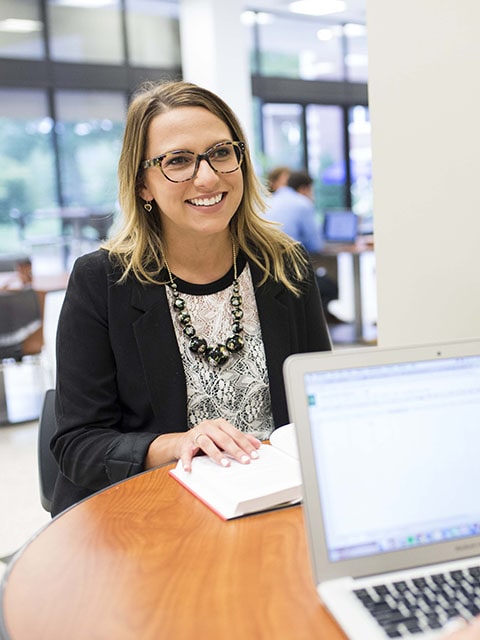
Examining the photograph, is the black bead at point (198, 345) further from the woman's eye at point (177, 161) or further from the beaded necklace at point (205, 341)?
the woman's eye at point (177, 161)

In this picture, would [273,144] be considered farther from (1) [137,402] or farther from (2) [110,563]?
(2) [110,563]

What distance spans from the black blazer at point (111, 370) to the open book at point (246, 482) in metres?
0.35

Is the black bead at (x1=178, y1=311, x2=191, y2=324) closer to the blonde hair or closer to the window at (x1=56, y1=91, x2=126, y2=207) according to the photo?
the blonde hair

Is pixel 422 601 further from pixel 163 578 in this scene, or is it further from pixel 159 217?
pixel 159 217

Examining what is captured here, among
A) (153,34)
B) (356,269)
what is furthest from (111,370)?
(153,34)

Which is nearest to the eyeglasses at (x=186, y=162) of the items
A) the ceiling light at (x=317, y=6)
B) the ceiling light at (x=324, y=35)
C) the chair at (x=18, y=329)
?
the chair at (x=18, y=329)

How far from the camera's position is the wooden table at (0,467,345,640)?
0.98m

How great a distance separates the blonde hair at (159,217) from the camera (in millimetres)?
1950

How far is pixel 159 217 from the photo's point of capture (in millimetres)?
2076

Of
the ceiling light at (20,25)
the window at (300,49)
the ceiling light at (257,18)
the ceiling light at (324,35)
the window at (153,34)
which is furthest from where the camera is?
the ceiling light at (324,35)

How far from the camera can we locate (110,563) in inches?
46.1

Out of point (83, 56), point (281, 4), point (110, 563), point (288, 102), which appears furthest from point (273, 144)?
point (110, 563)

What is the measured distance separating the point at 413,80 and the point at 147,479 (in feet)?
3.71

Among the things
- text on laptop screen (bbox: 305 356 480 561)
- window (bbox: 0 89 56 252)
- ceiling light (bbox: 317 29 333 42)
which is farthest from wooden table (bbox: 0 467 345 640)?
ceiling light (bbox: 317 29 333 42)
